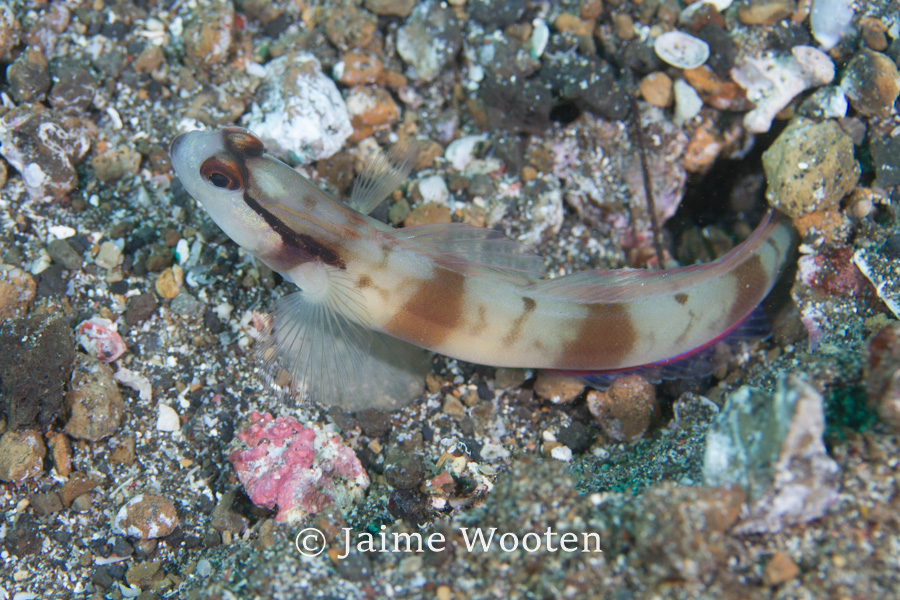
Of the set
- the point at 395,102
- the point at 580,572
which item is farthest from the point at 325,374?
the point at 395,102

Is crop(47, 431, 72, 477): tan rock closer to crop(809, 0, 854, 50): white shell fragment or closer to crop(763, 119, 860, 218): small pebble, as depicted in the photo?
crop(763, 119, 860, 218): small pebble

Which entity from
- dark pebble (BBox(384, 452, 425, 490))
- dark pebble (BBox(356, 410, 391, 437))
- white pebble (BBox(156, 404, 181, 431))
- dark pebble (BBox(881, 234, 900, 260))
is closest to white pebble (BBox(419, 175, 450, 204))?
dark pebble (BBox(356, 410, 391, 437))

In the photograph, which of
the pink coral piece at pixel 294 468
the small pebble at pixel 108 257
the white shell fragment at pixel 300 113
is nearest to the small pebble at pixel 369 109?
the white shell fragment at pixel 300 113

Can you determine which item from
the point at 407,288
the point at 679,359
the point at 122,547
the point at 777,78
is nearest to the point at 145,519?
the point at 122,547

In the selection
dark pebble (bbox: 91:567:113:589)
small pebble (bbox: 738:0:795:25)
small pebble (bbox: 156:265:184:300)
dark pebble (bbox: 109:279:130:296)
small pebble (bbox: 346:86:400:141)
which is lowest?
dark pebble (bbox: 91:567:113:589)

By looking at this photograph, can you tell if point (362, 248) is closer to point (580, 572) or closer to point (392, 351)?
point (392, 351)
